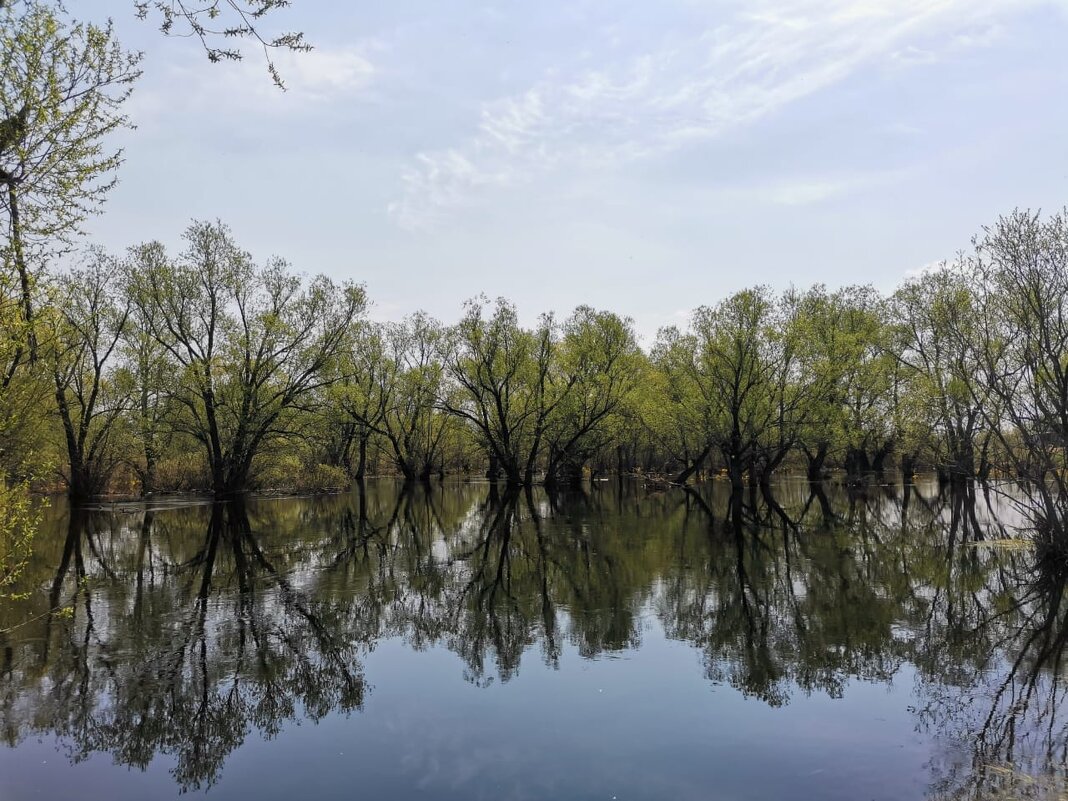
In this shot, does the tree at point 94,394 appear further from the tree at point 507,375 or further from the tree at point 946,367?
the tree at point 946,367

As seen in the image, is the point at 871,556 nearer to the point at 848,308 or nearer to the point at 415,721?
the point at 415,721

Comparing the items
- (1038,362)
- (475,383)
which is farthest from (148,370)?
(1038,362)

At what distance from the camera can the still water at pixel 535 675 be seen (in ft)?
21.2

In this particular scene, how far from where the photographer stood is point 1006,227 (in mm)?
15617

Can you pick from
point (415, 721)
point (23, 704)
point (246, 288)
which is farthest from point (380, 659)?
point (246, 288)

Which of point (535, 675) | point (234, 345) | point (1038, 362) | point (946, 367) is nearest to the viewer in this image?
point (535, 675)

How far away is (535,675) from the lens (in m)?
9.16

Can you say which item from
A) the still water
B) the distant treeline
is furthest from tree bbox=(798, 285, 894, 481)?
the still water

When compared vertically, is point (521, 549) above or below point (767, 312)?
below

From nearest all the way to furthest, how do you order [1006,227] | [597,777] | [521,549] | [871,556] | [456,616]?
1. [597,777]
2. [456,616]
3. [1006,227]
4. [871,556]
5. [521,549]

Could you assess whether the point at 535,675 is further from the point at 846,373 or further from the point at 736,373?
the point at 846,373

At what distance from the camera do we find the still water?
6465 millimetres

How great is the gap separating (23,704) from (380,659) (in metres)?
4.17

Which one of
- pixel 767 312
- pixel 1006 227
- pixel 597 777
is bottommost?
pixel 597 777
